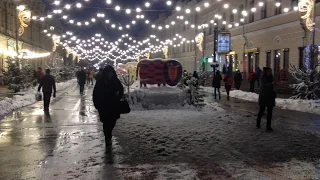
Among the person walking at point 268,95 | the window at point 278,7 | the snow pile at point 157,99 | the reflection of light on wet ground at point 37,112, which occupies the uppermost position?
the window at point 278,7

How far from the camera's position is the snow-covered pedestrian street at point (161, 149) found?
6.19 m

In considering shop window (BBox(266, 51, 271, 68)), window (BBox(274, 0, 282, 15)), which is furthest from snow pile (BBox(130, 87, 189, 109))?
shop window (BBox(266, 51, 271, 68))

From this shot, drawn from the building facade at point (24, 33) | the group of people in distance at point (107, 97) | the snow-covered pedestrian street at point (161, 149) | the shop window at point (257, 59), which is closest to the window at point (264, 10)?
the shop window at point (257, 59)

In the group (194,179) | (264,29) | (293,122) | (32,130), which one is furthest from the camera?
(264,29)

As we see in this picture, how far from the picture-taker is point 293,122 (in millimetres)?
12055

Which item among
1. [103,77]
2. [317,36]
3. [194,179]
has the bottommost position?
[194,179]

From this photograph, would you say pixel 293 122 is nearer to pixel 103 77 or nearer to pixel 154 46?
pixel 103 77

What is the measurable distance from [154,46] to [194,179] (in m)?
72.6

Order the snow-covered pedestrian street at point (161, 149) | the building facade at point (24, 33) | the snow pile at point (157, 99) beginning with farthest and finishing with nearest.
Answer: the building facade at point (24, 33)
the snow pile at point (157, 99)
the snow-covered pedestrian street at point (161, 149)

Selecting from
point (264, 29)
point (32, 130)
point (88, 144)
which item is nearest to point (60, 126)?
point (32, 130)

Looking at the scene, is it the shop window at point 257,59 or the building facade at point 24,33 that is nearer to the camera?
the shop window at point 257,59

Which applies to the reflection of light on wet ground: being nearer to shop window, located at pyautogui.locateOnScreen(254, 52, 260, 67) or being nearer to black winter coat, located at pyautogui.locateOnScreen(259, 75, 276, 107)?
black winter coat, located at pyautogui.locateOnScreen(259, 75, 276, 107)

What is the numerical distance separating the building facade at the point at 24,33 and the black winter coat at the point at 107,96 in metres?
20.2

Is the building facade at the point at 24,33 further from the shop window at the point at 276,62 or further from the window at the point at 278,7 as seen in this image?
the shop window at the point at 276,62
